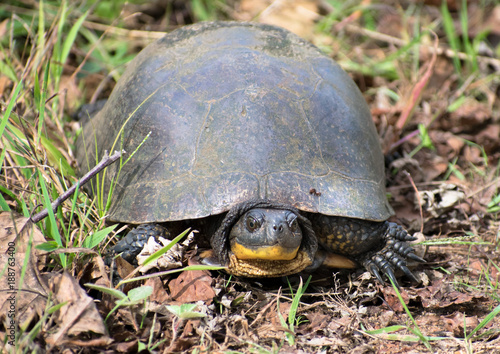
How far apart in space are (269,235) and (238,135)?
60 cm

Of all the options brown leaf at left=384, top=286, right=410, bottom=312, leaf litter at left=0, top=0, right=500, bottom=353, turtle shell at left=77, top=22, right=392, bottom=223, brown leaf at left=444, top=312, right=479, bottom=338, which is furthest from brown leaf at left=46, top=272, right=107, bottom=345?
brown leaf at left=444, top=312, right=479, bottom=338

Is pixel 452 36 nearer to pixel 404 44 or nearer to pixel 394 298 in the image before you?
pixel 404 44

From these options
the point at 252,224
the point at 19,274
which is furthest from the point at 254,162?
the point at 19,274

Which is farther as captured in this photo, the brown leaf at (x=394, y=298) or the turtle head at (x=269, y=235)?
the brown leaf at (x=394, y=298)

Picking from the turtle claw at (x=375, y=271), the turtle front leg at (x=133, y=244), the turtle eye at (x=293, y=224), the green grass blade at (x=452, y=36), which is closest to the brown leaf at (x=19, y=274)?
the turtle front leg at (x=133, y=244)

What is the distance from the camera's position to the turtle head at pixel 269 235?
232 cm

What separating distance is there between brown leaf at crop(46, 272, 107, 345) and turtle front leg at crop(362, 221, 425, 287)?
5.08 feet

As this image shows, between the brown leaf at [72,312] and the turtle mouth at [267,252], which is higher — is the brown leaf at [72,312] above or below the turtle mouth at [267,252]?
above

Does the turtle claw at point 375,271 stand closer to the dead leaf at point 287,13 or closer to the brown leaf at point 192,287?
the brown leaf at point 192,287

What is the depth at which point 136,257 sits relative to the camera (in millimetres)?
2557

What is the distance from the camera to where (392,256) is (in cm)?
275

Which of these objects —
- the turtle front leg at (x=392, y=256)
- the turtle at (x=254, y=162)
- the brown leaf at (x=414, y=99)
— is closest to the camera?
the turtle at (x=254, y=162)

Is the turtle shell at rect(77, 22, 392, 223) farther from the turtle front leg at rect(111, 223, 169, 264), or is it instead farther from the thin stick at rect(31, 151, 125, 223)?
the thin stick at rect(31, 151, 125, 223)

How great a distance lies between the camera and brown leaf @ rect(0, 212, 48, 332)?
2.03 metres
